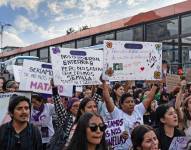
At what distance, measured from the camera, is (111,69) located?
6.31m

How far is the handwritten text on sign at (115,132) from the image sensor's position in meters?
5.14

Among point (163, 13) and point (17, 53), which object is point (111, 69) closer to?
point (163, 13)

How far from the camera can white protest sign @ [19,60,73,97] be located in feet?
22.8

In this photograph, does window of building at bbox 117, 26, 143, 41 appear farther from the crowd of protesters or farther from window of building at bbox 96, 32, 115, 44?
the crowd of protesters

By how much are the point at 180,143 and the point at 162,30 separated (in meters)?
10.3

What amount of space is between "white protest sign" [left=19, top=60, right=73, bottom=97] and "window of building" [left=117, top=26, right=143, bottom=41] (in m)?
8.74

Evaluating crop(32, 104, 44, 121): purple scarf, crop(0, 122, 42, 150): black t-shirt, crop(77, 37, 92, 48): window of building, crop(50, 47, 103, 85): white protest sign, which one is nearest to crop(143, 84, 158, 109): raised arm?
crop(50, 47, 103, 85): white protest sign

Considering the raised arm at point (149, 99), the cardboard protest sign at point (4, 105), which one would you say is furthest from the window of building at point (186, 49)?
the cardboard protest sign at point (4, 105)

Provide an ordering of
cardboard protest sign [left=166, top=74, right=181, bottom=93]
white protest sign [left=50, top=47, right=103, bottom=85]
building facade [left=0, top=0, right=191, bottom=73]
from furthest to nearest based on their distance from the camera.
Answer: building facade [left=0, top=0, right=191, bottom=73], cardboard protest sign [left=166, top=74, right=181, bottom=93], white protest sign [left=50, top=47, right=103, bottom=85]

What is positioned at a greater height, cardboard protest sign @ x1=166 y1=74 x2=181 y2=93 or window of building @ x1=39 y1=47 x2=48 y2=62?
window of building @ x1=39 y1=47 x2=48 y2=62

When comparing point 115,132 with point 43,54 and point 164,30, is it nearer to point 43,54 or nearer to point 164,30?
point 164,30

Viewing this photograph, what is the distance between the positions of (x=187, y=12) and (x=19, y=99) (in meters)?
9.81

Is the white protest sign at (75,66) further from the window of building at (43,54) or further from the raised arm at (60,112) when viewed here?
the window of building at (43,54)

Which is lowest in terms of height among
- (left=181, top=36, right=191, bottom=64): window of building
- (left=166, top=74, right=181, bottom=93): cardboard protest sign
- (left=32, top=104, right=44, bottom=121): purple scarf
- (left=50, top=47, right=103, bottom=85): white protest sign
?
(left=32, top=104, right=44, bottom=121): purple scarf
